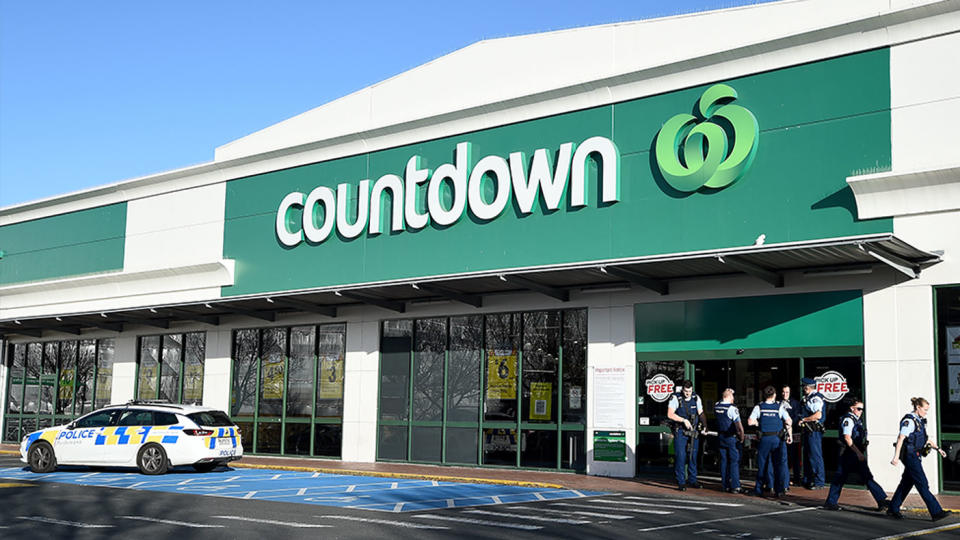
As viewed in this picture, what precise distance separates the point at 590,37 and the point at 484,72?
2.78m

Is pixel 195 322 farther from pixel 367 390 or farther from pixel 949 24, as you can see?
pixel 949 24

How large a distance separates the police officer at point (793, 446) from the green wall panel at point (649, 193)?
277cm

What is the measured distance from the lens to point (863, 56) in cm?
1700

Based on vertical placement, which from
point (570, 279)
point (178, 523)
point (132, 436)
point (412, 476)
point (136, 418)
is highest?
point (570, 279)

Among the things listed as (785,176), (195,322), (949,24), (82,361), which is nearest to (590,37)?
(785,176)

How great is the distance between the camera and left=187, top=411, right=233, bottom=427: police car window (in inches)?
768

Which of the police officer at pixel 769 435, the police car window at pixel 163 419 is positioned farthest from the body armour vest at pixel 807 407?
the police car window at pixel 163 419

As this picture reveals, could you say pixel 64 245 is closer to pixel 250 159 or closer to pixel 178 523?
pixel 250 159

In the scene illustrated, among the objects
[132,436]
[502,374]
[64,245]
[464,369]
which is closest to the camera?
[132,436]

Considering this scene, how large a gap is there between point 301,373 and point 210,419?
5.14 meters

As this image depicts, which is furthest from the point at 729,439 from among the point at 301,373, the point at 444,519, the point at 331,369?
the point at 301,373

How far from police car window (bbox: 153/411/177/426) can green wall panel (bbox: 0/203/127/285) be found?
11.5 meters

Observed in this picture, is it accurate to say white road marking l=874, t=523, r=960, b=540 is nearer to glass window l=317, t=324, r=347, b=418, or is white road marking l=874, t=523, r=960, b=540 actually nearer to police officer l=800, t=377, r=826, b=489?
police officer l=800, t=377, r=826, b=489

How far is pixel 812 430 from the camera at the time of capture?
16.3 metres
